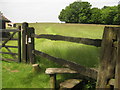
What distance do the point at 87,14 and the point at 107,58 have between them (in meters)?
65.1

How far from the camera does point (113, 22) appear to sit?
57.2 metres

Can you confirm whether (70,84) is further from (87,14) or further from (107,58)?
(87,14)

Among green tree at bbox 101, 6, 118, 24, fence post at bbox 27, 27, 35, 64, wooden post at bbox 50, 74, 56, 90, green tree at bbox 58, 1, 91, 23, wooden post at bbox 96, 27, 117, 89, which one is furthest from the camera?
green tree at bbox 58, 1, 91, 23

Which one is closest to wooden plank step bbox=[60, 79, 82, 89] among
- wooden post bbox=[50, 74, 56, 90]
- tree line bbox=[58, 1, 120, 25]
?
wooden post bbox=[50, 74, 56, 90]

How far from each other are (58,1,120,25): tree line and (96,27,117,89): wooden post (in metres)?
55.8

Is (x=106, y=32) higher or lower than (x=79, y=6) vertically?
lower

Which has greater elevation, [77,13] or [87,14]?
[77,13]

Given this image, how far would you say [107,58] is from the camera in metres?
3.15

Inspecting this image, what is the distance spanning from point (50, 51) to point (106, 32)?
5336 millimetres

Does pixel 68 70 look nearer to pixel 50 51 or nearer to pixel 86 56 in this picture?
pixel 86 56

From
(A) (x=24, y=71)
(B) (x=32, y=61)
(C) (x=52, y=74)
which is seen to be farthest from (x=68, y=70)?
(B) (x=32, y=61)

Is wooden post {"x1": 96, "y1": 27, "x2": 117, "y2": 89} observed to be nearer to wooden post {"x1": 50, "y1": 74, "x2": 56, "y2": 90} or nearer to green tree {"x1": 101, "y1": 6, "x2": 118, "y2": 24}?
wooden post {"x1": 50, "y1": 74, "x2": 56, "y2": 90}

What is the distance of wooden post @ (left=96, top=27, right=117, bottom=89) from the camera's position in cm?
306

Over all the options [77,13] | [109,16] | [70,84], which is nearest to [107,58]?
[70,84]
